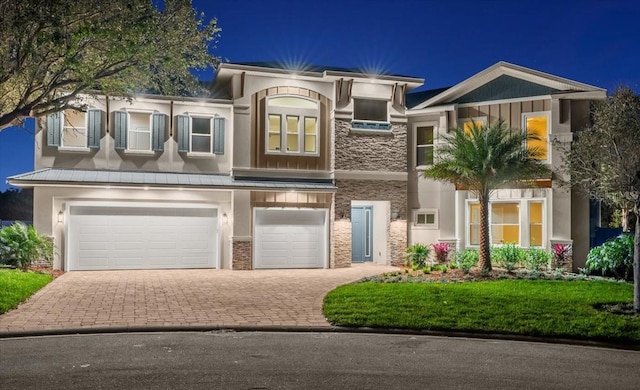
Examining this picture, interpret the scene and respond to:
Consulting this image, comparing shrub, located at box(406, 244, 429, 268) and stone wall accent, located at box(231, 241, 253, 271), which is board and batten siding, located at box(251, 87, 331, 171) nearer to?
stone wall accent, located at box(231, 241, 253, 271)

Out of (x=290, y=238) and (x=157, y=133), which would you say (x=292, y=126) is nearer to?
(x=290, y=238)

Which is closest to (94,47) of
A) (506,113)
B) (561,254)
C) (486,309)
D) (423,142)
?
(486,309)

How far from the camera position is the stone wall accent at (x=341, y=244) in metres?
23.6

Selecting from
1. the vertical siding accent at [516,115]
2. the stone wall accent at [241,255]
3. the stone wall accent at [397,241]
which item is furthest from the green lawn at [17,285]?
the vertical siding accent at [516,115]

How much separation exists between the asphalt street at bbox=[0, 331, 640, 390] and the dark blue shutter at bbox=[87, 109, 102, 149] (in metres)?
13.2

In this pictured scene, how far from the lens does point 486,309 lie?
1226 centimetres

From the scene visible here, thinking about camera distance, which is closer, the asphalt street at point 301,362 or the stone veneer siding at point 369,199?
the asphalt street at point 301,362

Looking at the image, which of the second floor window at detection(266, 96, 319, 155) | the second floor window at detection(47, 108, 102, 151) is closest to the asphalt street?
the second floor window at detection(47, 108, 102, 151)

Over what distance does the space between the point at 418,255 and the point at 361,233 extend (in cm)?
385

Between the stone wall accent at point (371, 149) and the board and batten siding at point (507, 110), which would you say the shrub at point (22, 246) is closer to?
the stone wall accent at point (371, 149)

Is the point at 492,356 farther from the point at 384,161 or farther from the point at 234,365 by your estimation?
the point at 384,161

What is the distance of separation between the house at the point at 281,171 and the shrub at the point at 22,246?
756 mm

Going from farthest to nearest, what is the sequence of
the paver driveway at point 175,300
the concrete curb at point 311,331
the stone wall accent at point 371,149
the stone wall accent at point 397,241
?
the stone wall accent at point 397,241, the stone wall accent at point 371,149, the paver driveway at point 175,300, the concrete curb at point 311,331

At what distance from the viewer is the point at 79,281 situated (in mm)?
17719
